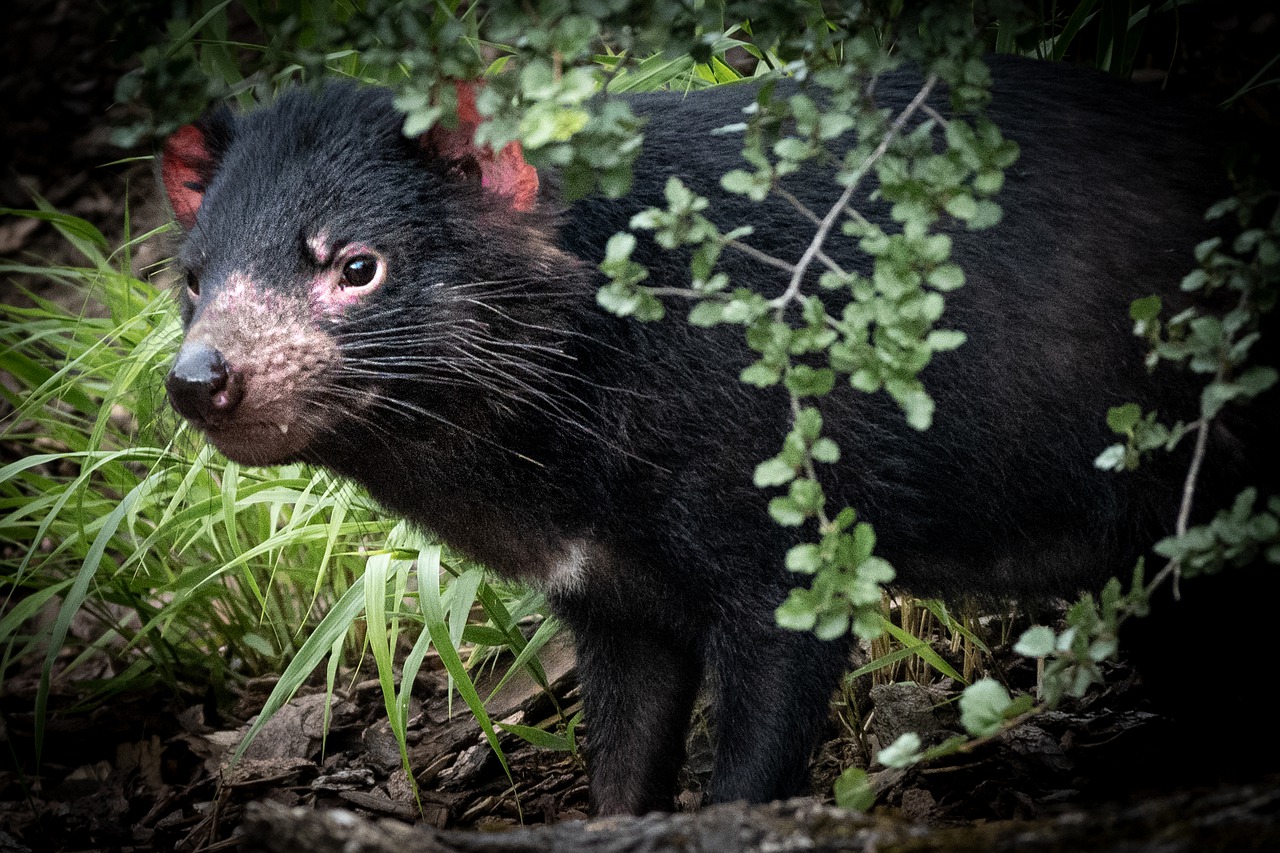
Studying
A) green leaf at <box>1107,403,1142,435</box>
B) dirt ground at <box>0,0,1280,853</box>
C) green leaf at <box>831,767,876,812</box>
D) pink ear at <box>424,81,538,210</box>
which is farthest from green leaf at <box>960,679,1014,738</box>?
pink ear at <box>424,81,538,210</box>

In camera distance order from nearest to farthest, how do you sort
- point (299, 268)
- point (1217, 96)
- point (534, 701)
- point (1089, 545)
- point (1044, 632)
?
point (1044, 632), point (299, 268), point (1089, 545), point (534, 701), point (1217, 96)

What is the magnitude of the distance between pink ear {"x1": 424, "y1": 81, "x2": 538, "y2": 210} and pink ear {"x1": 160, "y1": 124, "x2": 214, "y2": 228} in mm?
607

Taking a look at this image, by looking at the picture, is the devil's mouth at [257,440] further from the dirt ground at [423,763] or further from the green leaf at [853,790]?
the green leaf at [853,790]

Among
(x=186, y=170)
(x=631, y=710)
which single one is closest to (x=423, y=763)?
(x=631, y=710)

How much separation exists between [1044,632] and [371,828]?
2.83ft

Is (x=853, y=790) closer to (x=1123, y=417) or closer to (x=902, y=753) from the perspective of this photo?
(x=902, y=753)

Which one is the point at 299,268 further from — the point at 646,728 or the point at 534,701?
the point at 534,701

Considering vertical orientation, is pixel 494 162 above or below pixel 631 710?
above

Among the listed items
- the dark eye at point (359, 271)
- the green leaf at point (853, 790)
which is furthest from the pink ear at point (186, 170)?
the green leaf at point (853, 790)

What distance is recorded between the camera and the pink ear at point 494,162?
239cm

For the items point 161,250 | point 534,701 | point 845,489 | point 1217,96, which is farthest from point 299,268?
point 1217,96

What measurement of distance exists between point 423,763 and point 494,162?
5.52ft

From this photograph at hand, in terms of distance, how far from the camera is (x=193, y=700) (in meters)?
3.77

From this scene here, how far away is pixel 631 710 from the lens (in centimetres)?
296
